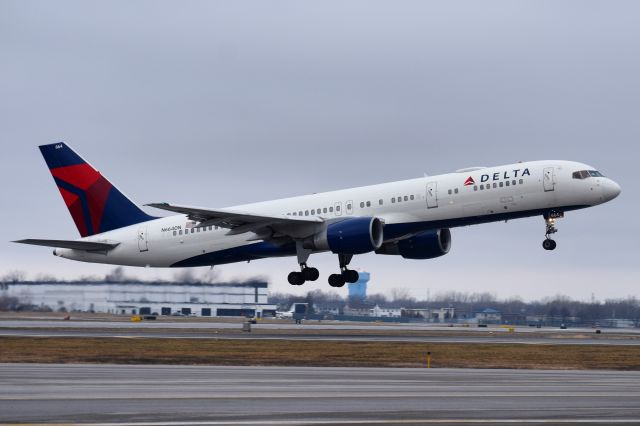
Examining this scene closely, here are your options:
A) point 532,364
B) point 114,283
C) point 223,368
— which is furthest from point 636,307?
point 223,368

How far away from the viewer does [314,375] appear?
101 feet

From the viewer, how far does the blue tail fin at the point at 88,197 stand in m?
64.4

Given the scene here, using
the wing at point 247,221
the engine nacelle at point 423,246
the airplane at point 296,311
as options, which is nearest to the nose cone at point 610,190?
the engine nacelle at point 423,246

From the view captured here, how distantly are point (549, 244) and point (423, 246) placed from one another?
10.2 m

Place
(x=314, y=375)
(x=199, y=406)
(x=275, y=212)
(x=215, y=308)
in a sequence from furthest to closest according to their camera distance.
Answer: (x=215, y=308), (x=275, y=212), (x=314, y=375), (x=199, y=406)

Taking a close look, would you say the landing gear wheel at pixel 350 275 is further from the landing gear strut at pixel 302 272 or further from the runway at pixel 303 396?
the runway at pixel 303 396

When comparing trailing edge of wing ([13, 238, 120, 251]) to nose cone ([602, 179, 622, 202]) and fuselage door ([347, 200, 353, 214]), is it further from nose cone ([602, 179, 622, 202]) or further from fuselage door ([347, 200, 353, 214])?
nose cone ([602, 179, 622, 202])

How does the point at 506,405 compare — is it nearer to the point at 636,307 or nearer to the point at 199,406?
the point at 199,406

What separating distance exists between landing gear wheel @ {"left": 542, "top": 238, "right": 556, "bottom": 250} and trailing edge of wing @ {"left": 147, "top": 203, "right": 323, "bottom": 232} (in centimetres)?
1273

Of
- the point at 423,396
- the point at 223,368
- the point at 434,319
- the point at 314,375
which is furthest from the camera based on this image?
the point at 434,319

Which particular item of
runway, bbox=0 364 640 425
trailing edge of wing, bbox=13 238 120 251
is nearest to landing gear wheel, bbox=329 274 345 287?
trailing edge of wing, bbox=13 238 120 251

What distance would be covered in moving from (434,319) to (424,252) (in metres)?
66.5

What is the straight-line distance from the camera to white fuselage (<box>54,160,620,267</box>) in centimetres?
5166

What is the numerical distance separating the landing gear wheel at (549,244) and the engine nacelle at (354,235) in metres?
9.03
